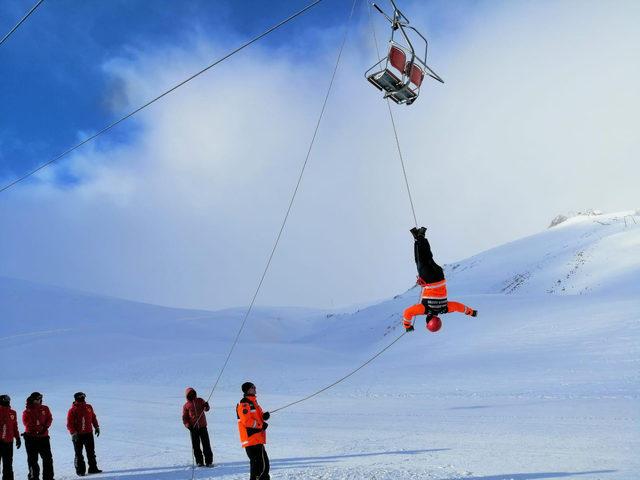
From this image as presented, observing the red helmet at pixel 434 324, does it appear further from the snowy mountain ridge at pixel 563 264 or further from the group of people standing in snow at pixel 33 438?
the snowy mountain ridge at pixel 563 264

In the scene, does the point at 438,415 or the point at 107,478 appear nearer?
the point at 107,478

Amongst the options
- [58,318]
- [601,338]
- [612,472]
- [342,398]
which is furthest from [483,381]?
[58,318]

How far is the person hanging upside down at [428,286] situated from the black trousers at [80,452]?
731cm

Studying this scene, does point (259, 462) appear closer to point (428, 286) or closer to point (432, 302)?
point (432, 302)

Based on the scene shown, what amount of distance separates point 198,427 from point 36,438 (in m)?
3.23

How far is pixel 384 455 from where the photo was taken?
1045 centimetres

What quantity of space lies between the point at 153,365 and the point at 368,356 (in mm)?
14069

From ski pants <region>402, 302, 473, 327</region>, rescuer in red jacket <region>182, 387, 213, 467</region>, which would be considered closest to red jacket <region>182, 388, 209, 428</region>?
rescuer in red jacket <region>182, 387, 213, 467</region>

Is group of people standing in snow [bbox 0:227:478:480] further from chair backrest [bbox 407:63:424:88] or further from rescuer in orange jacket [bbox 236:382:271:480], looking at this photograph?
chair backrest [bbox 407:63:424:88]

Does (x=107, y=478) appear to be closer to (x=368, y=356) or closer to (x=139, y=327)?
(x=368, y=356)

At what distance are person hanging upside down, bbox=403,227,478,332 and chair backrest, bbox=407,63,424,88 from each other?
2.44 m

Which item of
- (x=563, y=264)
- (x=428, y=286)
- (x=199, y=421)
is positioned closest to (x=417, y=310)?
(x=428, y=286)

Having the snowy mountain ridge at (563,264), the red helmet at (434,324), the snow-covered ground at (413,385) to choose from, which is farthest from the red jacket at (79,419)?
the snowy mountain ridge at (563,264)

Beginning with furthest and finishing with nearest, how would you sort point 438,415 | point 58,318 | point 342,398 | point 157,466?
1. point 58,318
2. point 342,398
3. point 438,415
4. point 157,466
